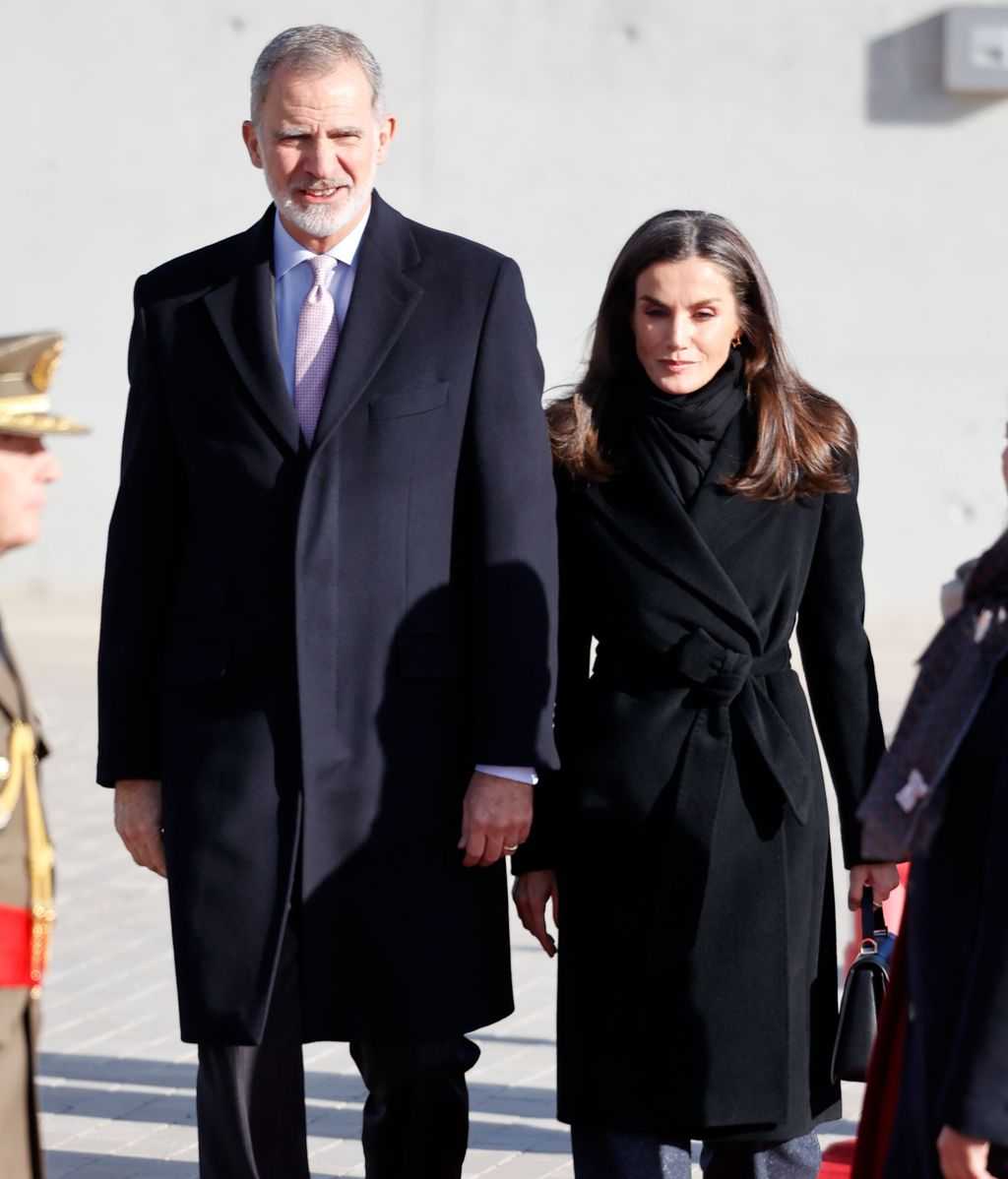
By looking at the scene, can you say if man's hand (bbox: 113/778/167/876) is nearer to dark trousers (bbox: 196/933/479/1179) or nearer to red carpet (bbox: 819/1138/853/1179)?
dark trousers (bbox: 196/933/479/1179)

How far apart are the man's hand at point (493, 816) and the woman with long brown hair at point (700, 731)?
120 millimetres

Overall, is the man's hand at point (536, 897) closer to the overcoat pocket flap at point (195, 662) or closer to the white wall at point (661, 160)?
the overcoat pocket flap at point (195, 662)

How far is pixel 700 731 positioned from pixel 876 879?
40 centimetres

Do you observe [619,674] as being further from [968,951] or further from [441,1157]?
[968,951]

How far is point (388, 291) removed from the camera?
3543mm

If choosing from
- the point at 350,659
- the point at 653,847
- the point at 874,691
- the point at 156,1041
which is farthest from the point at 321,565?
the point at 156,1041

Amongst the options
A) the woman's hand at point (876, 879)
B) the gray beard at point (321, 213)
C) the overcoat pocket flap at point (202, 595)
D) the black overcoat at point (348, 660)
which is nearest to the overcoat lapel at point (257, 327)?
the black overcoat at point (348, 660)

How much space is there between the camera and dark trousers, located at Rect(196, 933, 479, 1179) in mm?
3457

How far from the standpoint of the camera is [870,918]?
11.7 ft

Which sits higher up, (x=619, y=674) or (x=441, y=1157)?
(x=619, y=674)

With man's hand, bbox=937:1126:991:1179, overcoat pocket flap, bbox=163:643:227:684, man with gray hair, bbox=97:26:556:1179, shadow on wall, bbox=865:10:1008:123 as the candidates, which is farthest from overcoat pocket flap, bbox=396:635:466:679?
shadow on wall, bbox=865:10:1008:123

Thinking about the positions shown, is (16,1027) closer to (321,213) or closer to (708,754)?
(708,754)

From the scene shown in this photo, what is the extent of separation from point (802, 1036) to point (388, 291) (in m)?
1.37

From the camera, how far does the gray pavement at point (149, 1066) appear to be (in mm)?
4711
